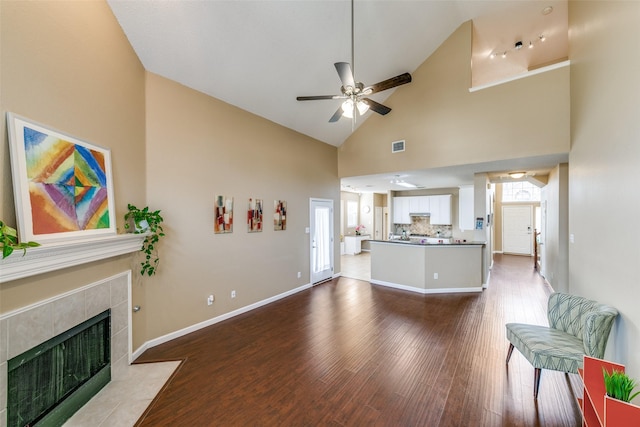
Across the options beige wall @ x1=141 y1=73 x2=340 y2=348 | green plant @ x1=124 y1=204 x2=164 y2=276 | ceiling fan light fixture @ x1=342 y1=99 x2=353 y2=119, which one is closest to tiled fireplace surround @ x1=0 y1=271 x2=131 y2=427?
green plant @ x1=124 y1=204 x2=164 y2=276

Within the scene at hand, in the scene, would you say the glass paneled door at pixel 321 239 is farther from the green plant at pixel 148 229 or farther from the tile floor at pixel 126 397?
the tile floor at pixel 126 397

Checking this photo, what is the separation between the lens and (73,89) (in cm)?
204

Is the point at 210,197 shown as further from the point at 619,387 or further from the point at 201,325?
the point at 619,387

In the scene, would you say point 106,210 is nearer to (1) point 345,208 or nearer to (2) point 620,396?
(2) point 620,396

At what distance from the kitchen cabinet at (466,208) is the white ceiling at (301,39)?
138 inches

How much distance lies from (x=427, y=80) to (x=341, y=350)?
492cm

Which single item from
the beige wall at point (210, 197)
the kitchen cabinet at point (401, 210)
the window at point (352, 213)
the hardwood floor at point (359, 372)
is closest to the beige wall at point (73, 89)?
the beige wall at point (210, 197)

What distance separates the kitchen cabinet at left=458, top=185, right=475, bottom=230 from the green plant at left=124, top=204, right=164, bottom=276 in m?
7.70

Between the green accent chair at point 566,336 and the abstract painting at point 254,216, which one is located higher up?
the abstract painting at point 254,216

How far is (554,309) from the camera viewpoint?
261 cm

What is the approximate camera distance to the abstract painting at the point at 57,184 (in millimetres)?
1586

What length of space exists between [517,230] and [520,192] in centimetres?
151

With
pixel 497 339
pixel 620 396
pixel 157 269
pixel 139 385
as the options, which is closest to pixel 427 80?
pixel 497 339

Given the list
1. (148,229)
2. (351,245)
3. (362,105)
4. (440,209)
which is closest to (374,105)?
(362,105)
